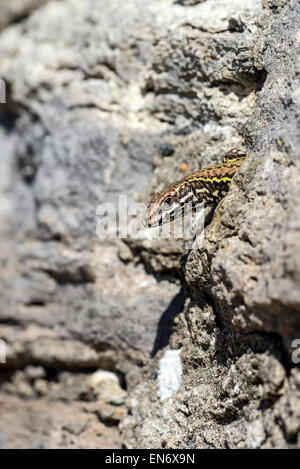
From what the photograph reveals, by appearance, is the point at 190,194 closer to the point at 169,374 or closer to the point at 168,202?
the point at 168,202

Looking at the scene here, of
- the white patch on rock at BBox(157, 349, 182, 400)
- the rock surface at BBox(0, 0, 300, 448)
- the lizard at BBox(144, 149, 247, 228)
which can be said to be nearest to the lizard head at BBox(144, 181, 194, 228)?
the lizard at BBox(144, 149, 247, 228)

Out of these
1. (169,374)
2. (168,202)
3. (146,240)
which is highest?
(168,202)

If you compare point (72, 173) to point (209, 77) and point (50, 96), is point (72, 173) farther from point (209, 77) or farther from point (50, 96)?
point (209, 77)

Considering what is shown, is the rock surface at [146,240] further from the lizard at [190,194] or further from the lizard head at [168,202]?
the lizard head at [168,202]

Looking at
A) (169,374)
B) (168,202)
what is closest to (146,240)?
(168,202)

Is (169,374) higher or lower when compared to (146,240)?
lower

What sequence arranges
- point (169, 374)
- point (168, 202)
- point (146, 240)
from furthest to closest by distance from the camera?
point (146, 240) → point (169, 374) → point (168, 202)

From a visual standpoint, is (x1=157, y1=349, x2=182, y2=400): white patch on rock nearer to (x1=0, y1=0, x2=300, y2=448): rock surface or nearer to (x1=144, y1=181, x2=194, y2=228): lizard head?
(x1=0, y1=0, x2=300, y2=448): rock surface
